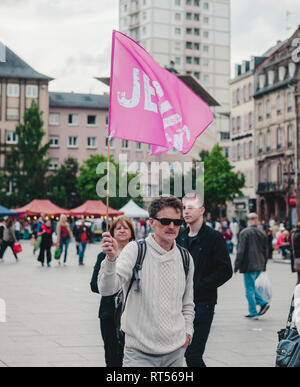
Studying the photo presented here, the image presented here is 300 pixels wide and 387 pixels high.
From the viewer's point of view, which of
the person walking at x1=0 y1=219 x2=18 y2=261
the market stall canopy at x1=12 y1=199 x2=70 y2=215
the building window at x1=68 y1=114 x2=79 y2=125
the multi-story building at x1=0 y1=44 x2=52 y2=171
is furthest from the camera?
the building window at x1=68 y1=114 x2=79 y2=125

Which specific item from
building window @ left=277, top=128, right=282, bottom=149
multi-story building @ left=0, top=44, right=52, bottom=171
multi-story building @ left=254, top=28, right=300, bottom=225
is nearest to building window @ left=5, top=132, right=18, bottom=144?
multi-story building @ left=0, top=44, right=52, bottom=171

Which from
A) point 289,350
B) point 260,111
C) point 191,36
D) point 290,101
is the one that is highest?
point 191,36

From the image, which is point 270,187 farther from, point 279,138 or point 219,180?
point 219,180

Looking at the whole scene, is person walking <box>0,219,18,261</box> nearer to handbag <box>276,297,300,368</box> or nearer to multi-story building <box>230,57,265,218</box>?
handbag <box>276,297,300,368</box>

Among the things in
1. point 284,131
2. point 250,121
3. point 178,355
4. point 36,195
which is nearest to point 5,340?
point 178,355

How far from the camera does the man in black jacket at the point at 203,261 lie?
22.8ft

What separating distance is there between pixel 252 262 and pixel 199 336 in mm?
6893

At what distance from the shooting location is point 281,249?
117ft

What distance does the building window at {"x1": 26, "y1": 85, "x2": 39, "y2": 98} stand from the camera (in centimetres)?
9762

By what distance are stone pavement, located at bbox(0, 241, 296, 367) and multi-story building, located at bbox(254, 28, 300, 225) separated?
50.0m

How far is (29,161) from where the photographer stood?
293 ft

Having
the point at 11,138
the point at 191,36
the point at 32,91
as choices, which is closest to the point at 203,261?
the point at 11,138

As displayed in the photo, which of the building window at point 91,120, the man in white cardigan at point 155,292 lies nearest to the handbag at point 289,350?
the man in white cardigan at point 155,292
